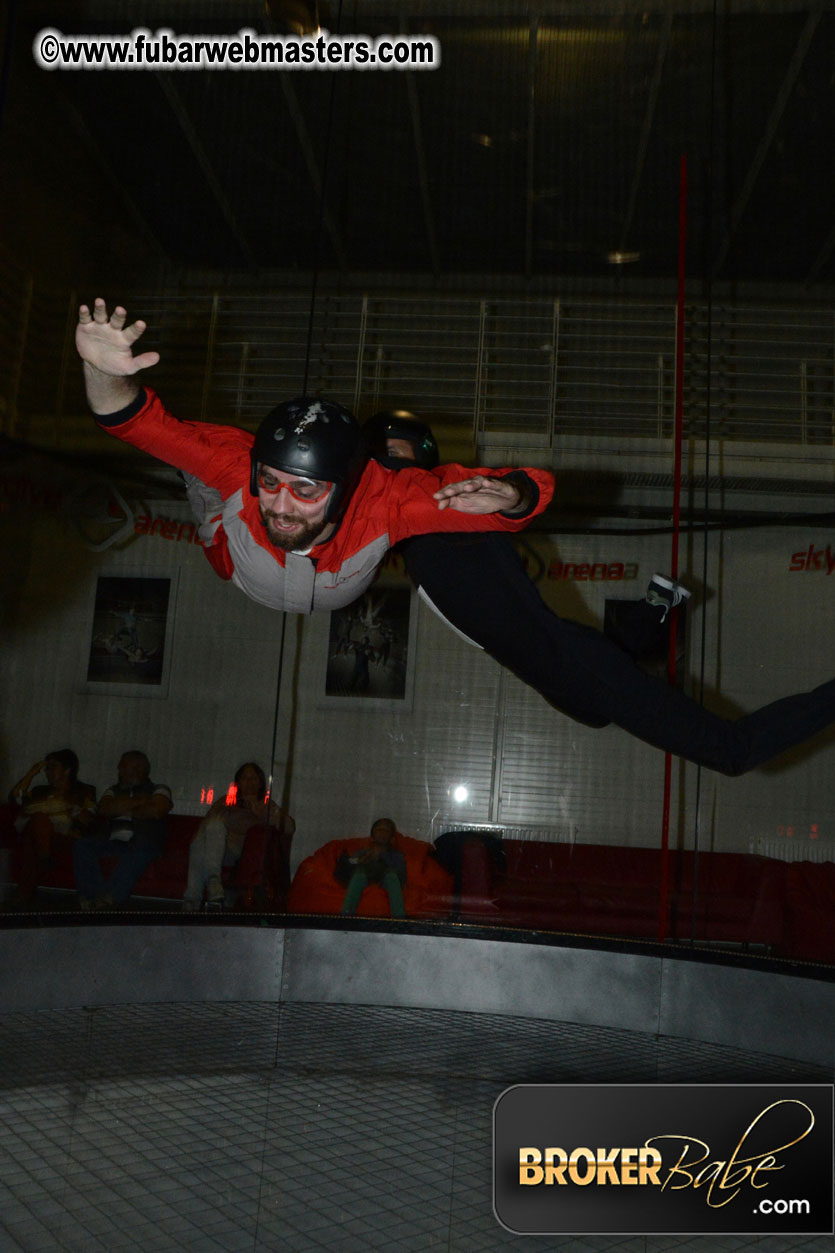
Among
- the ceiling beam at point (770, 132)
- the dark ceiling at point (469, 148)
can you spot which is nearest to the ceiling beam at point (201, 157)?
the dark ceiling at point (469, 148)

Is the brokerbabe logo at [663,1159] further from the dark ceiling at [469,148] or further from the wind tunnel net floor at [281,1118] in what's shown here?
the dark ceiling at [469,148]

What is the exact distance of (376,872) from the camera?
423 cm

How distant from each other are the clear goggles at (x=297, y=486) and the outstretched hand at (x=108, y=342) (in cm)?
34

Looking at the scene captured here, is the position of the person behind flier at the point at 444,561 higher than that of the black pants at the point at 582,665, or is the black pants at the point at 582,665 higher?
the person behind flier at the point at 444,561

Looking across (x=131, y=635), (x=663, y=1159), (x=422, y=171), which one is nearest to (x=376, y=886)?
(x=131, y=635)

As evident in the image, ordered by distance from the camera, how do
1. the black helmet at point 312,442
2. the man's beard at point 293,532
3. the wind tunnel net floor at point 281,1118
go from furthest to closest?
the man's beard at point 293,532
the black helmet at point 312,442
the wind tunnel net floor at point 281,1118

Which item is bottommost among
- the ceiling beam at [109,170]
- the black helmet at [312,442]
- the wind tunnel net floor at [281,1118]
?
the wind tunnel net floor at [281,1118]

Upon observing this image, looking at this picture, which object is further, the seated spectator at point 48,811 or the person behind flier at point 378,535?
the seated spectator at point 48,811

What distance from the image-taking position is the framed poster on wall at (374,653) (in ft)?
14.9

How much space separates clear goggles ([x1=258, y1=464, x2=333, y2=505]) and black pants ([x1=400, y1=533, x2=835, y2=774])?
0.41 metres

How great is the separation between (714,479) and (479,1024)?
2915mm

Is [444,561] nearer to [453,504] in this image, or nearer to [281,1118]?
[453,504]

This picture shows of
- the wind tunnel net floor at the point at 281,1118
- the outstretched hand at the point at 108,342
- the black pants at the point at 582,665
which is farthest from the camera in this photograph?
the black pants at the point at 582,665

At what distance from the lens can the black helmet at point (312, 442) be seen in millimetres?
1997
